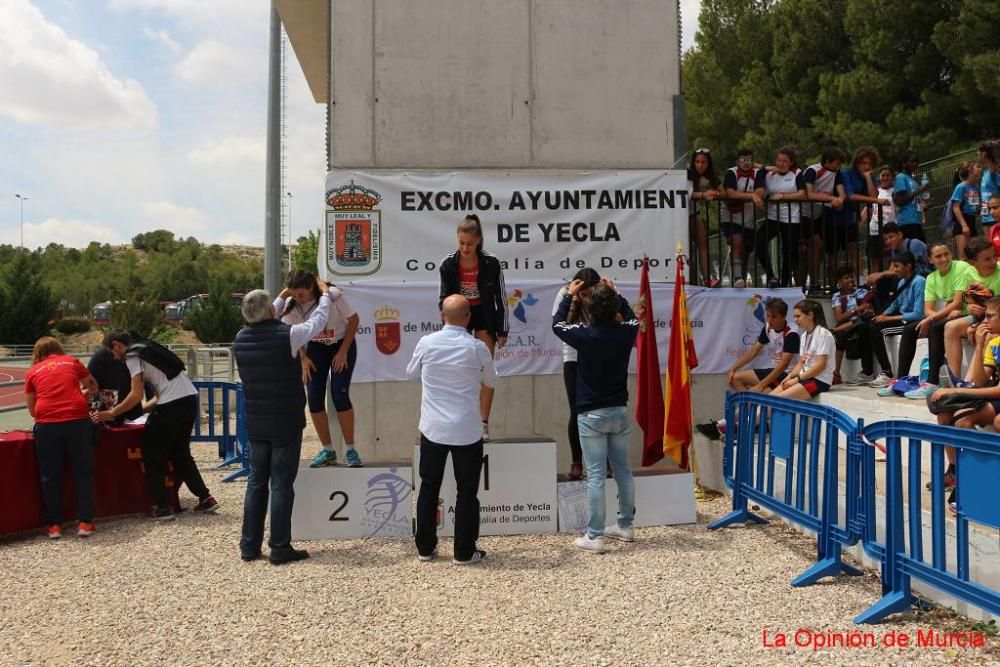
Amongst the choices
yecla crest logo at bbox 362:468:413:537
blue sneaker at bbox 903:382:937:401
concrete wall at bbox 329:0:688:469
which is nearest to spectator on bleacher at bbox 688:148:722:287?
concrete wall at bbox 329:0:688:469

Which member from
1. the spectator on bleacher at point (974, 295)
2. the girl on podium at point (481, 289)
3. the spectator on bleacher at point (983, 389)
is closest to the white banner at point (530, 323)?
the girl on podium at point (481, 289)

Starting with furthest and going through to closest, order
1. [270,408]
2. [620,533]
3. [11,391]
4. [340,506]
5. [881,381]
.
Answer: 1. [11,391]
2. [881,381]
3. [340,506]
4. [620,533]
5. [270,408]

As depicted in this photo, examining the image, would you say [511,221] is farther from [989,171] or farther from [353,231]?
[989,171]

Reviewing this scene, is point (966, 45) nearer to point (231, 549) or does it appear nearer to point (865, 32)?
point (865, 32)

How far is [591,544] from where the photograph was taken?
5.31 metres

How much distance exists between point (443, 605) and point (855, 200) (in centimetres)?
700

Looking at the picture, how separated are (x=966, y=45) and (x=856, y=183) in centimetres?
1251

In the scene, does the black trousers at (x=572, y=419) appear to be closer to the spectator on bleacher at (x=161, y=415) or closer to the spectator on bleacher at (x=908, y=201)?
the spectator on bleacher at (x=161, y=415)

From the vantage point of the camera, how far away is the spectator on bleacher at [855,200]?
345 inches

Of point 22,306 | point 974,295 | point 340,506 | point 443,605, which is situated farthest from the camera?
point 22,306

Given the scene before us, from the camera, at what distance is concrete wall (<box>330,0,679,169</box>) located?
7.65 meters

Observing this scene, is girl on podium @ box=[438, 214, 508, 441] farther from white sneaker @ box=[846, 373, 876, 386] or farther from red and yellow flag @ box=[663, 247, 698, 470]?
white sneaker @ box=[846, 373, 876, 386]

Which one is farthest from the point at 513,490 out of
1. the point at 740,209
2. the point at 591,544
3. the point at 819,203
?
the point at 819,203

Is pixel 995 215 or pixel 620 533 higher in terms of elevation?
pixel 995 215
